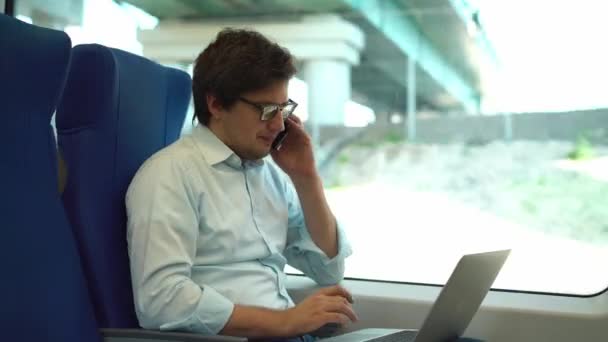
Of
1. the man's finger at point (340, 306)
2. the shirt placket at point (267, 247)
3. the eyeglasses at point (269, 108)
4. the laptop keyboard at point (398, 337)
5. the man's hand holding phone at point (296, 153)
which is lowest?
the laptop keyboard at point (398, 337)

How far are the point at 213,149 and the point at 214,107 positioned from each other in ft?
0.33

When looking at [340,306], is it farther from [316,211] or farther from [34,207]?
[34,207]

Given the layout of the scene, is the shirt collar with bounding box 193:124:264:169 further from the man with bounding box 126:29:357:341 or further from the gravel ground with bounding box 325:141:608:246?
the gravel ground with bounding box 325:141:608:246

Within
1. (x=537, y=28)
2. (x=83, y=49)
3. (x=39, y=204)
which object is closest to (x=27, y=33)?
(x=83, y=49)

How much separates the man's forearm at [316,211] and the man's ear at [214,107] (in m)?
0.32

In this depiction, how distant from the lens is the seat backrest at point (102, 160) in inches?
59.7

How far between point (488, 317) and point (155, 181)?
3.33ft

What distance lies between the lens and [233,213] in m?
1.65

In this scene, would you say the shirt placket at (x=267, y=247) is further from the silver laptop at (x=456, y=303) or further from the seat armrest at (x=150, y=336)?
the seat armrest at (x=150, y=336)

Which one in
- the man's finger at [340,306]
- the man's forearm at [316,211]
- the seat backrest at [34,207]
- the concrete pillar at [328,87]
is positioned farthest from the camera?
the concrete pillar at [328,87]

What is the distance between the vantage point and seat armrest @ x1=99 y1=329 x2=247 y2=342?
4.44 ft

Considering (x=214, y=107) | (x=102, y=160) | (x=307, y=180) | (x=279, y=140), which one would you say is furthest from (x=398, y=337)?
(x=102, y=160)

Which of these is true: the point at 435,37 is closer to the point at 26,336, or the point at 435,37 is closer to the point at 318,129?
the point at 318,129

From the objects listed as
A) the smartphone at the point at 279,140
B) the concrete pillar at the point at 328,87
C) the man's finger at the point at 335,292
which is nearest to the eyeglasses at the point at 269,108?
the smartphone at the point at 279,140
